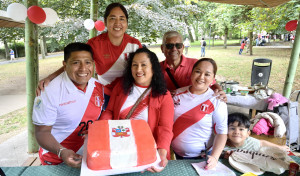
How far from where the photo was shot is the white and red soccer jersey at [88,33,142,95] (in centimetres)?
255

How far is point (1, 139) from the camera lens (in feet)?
16.2

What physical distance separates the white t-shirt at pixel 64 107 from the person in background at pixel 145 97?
18cm

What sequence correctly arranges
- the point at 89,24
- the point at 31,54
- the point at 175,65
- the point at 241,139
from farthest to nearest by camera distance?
the point at 89,24
the point at 31,54
the point at 175,65
the point at 241,139

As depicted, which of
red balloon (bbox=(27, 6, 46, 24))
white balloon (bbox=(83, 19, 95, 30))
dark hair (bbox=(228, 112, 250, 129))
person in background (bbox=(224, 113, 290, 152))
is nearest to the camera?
person in background (bbox=(224, 113, 290, 152))

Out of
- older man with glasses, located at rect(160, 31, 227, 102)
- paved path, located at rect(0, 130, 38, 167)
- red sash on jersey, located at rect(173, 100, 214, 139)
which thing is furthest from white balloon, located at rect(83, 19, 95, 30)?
red sash on jersey, located at rect(173, 100, 214, 139)

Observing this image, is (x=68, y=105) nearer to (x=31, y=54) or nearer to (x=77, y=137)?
(x=77, y=137)

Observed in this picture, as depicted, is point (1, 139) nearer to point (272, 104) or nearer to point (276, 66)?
point (272, 104)

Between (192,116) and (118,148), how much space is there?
0.98m

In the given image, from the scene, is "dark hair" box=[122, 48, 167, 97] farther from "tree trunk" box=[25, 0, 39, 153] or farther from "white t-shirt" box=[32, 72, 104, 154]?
"tree trunk" box=[25, 0, 39, 153]

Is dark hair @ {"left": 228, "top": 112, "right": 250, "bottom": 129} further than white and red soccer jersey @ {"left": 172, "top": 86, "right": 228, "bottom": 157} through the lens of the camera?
Yes

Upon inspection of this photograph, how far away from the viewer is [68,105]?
6.17ft

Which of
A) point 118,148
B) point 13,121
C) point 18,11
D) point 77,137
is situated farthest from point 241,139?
point 13,121

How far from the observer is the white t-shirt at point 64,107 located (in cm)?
178

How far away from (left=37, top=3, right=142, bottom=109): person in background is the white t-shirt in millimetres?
538
